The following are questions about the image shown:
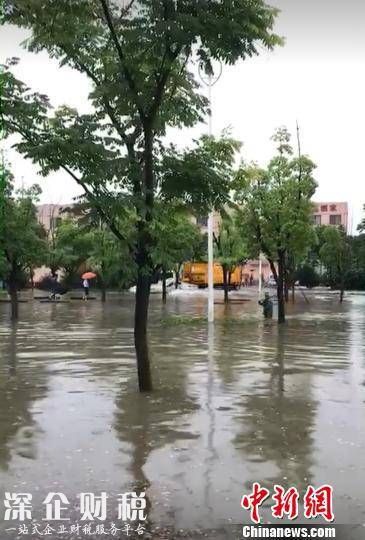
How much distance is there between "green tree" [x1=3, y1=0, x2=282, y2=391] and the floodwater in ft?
4.52

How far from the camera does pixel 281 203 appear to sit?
70.1 feet

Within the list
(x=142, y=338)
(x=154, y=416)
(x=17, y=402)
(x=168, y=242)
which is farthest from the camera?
(x=142, y=338)

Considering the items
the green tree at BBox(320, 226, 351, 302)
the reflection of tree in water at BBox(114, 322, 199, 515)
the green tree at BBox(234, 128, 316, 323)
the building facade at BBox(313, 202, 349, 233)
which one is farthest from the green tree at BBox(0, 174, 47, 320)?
the building facade at BBox(313, 202, 349, 233)

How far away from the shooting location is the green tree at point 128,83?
8648 mm

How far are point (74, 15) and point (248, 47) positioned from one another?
2586mm

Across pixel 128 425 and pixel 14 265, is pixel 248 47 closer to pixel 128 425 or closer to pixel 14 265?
pixel 128 425

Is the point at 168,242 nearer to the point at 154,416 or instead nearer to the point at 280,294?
the point at 154,416

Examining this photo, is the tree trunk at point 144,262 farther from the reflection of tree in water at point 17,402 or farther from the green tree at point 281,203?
the green tree at point 281,203

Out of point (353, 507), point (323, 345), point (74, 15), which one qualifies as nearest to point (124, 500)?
point (353, 507)

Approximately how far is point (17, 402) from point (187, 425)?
109 inches

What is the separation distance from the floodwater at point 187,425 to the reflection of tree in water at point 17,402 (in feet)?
0.07

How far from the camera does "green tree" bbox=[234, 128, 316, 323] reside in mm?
21094

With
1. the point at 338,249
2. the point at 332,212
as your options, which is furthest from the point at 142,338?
the point at 332,212

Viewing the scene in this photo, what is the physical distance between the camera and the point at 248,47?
8.89 metres
